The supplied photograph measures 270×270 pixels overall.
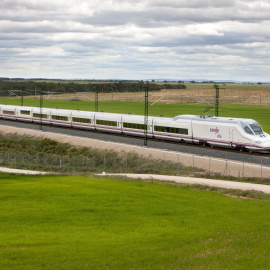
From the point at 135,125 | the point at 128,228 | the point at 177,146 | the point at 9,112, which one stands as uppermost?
the point at 9,112

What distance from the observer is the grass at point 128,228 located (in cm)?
1912

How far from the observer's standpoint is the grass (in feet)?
62.7

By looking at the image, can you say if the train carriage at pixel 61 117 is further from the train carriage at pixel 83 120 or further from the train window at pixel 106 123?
the train window at pixel 106 123

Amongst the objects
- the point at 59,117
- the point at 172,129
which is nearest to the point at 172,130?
the point at 172,129

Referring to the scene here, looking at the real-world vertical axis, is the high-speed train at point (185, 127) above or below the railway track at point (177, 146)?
above

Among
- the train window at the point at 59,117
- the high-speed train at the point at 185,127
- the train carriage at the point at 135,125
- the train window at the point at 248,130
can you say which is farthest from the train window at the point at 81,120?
the train window at the point at 248,130

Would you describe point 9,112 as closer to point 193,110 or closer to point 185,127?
point 193,110

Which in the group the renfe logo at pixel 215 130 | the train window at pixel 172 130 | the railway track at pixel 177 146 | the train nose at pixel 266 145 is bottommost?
the railway track at pixel 177 146

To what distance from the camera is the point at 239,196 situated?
33.3 m

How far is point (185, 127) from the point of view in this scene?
53.7 metres

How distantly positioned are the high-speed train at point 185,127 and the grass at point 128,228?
1378 centimetres

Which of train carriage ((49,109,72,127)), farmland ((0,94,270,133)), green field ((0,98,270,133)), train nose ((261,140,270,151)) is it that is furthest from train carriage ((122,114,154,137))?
green field ((0,98,270,133))

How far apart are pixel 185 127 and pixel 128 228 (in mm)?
30827

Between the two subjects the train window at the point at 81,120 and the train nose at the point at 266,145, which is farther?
the train window at the point at 81,120
